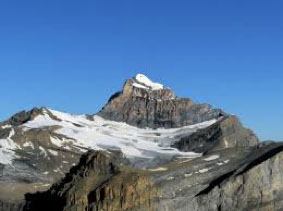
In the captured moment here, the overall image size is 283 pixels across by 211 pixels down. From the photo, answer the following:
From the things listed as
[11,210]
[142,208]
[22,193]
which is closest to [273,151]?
[142,208]

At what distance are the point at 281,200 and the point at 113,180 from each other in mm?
26255

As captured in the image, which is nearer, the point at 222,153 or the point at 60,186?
the point at 60,186

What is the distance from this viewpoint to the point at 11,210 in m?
140

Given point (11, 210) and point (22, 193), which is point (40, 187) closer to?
point (22, 193)

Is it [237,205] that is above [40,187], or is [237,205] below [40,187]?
below

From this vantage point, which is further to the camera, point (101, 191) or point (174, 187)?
point (174, 187)

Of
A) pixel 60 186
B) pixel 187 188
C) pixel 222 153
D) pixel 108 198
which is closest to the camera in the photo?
pixel 108 198

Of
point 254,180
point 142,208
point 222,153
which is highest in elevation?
point 222,153

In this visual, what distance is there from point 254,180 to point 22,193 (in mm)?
71577

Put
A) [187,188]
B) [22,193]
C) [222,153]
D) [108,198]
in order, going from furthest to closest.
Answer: [22,193]
[222,153]
[187,188]
[108,198]

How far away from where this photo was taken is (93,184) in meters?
98.7

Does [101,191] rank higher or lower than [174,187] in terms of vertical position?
lower

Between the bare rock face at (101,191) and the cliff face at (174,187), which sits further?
the cliff face at (174,187)

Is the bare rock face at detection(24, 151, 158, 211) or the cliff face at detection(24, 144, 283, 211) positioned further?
the cliff face at detection(24, 144, 283, 211)
